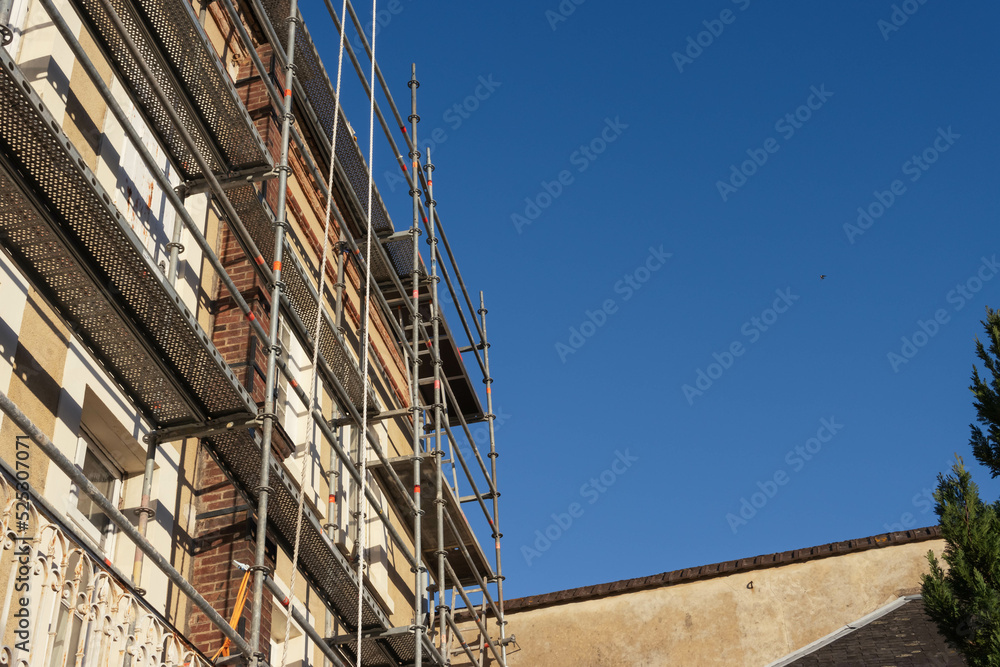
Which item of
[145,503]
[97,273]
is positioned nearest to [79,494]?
[145,503]

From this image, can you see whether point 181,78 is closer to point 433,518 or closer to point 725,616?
point 433,518

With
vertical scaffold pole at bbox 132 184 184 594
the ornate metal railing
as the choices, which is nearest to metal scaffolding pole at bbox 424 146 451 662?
vertical scaffold pole at bbox 132 184 184 594

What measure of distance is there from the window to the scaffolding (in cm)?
28

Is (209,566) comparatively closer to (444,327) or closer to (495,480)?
(495,480)

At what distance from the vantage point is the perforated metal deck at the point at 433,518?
13.3 meters

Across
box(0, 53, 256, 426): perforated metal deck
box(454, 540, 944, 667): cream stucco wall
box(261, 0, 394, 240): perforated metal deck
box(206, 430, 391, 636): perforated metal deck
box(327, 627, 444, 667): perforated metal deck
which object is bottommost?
box(327, 627, 444, 667): perforated metal deck

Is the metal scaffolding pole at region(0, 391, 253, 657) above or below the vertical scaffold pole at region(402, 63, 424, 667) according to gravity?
below

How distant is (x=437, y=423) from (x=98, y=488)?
511 centimetres

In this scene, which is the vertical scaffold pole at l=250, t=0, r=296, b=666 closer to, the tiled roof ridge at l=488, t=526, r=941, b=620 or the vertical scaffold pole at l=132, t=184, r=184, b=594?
the vertical scaffold pole at l=132, t=184, r=184, b=594

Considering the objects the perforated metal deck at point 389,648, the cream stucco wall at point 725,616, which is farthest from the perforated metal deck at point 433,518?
the perforated metal deck at point 389,648

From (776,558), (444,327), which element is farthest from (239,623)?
(776,558)

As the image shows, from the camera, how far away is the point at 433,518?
559 inches

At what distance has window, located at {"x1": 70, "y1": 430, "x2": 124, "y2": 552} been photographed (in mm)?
8039

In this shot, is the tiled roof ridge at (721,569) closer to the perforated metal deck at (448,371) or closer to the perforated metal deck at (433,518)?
the perforated metal deck at (433,518)
